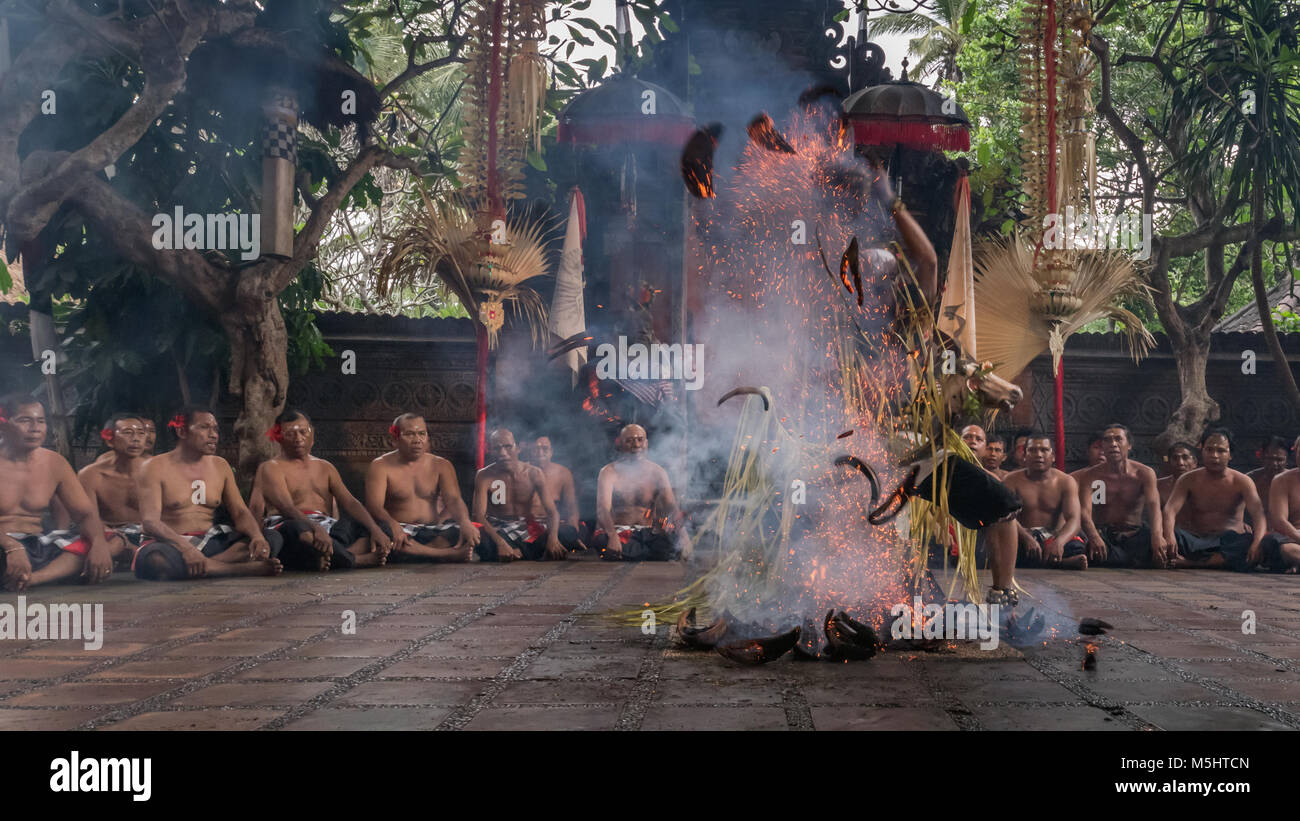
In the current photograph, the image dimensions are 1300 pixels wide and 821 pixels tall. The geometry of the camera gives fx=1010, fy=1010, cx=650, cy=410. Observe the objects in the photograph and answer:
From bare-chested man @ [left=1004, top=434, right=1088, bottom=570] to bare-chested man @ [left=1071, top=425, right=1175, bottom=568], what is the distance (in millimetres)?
222

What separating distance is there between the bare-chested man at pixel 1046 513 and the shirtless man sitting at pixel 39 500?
6.08 m

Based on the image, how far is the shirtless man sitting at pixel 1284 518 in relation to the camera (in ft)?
23.2

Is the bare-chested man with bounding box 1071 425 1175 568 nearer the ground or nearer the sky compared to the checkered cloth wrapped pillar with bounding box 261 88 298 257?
nearer the ground

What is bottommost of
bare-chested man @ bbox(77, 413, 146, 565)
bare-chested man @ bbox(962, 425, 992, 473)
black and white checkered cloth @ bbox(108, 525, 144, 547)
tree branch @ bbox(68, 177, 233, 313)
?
black and white checkered cloth @ bbox(108, 525, 144, 547)

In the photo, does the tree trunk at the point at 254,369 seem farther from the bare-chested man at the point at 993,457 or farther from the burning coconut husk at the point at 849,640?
the bare-chested man at the point at 993,457

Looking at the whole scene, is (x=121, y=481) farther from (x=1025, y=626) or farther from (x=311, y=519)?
(x=1025, y=626)

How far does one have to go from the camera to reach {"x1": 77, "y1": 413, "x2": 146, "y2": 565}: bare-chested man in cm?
661

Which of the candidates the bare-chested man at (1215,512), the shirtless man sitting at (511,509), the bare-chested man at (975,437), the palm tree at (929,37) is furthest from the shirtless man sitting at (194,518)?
the palm tree at (929,37)

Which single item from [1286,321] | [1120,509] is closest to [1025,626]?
[1120,509]

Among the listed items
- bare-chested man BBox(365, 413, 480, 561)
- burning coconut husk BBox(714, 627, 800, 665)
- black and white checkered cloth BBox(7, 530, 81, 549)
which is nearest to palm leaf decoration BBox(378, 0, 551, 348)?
bare-chested man BBox(365, 413, 480, 561)

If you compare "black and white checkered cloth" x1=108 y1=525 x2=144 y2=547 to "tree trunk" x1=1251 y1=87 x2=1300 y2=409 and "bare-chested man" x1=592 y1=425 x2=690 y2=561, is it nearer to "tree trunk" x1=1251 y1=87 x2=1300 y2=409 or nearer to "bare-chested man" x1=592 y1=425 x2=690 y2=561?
"bare-chested man" x1=592 y1=425 x2=690 y2=561

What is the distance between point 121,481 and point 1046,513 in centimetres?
646
